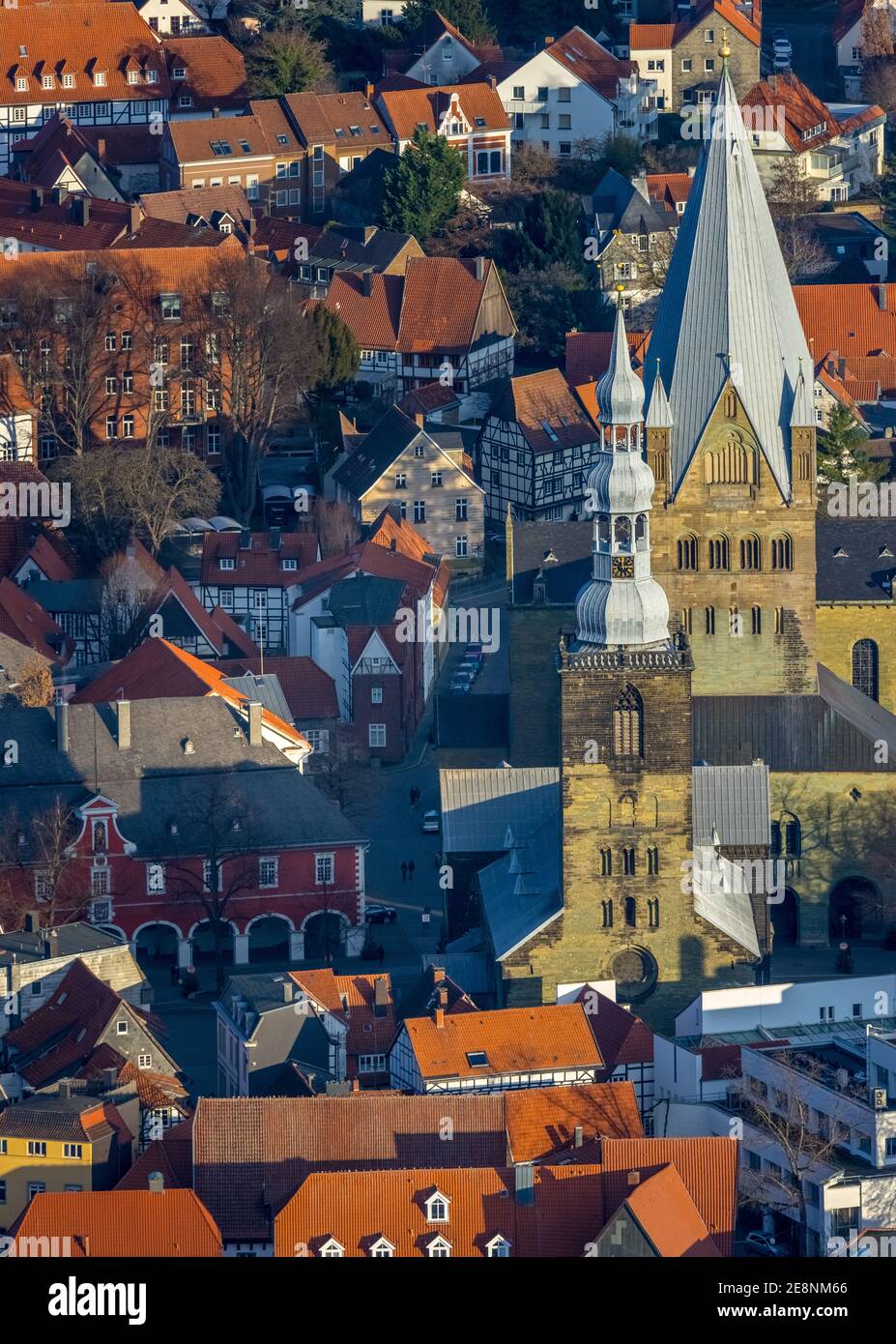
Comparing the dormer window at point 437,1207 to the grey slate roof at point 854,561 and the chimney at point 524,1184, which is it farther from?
the grey slate roof at point 854,561

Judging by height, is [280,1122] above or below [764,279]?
below

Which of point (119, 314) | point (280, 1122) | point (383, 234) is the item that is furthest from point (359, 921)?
point (383, 234)

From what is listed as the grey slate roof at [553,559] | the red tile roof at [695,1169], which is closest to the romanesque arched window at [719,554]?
the grey slate roof at [553,559]

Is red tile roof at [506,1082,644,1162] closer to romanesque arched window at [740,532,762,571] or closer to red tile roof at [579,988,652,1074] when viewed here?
red tile roof at [579,988,652,1074]

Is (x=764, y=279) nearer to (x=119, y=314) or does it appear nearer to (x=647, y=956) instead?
(x=647, y=956)

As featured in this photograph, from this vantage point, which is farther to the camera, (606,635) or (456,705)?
(456,705)

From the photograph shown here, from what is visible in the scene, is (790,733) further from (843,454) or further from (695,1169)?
(843,454)

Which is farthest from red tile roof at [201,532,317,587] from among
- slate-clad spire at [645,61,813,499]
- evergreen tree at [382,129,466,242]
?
evergreen tree at [382,129,466,242]
